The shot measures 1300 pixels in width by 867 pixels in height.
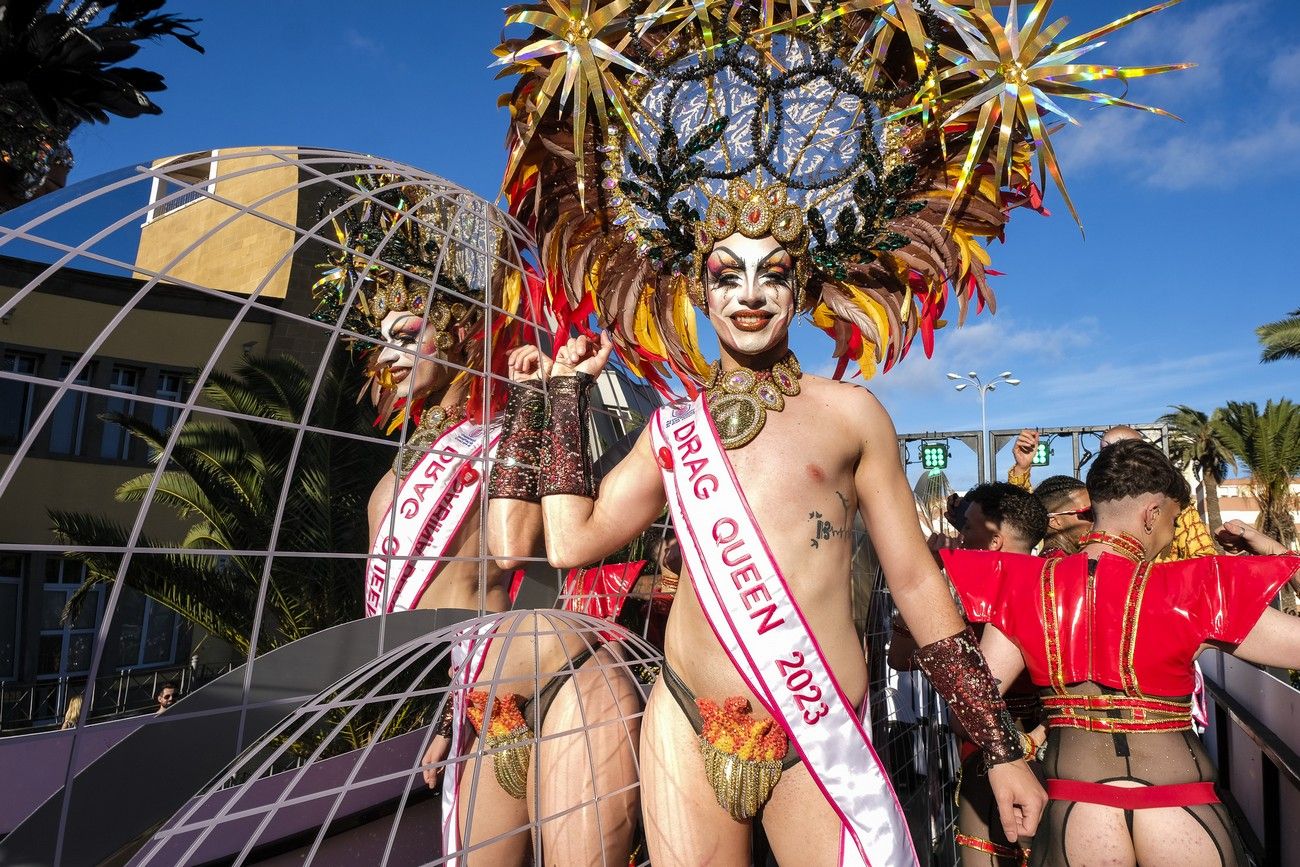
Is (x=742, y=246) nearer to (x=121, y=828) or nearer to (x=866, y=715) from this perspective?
(x=866, y=715)

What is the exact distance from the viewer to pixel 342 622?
240cm

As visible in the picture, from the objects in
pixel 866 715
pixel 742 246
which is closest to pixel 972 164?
pixel 742 246

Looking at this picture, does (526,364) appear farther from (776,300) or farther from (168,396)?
(168,396)

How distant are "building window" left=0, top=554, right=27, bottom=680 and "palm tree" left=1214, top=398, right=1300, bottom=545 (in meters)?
27.2

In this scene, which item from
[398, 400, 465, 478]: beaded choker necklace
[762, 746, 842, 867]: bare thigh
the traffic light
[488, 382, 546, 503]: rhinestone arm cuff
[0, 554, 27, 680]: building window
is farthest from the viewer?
the traffic light

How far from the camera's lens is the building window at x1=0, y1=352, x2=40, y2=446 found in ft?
5.37

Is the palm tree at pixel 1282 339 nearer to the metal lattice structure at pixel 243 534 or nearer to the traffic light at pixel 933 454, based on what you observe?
the traffic light at pixel 933 454

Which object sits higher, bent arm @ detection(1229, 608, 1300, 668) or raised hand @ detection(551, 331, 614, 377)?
raised hand @ detection(551, 331, 614, 377)

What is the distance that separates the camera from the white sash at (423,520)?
247 centimetres

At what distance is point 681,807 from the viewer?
2.14 m

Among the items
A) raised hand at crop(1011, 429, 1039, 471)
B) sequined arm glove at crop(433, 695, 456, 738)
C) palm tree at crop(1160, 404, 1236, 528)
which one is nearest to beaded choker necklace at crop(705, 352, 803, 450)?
sequined arm glove at crop(433, 695, 456, 738)

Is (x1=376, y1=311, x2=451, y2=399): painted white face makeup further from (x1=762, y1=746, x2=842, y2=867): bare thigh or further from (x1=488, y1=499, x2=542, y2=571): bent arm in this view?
(x1=762, y1=746, x2=842, y2=867): bare thigh

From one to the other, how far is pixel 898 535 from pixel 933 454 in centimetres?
2503

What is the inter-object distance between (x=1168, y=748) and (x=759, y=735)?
1.28 metres
